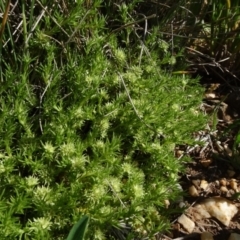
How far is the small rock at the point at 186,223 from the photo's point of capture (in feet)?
6.51

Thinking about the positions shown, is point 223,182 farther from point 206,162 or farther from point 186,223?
point 186,223

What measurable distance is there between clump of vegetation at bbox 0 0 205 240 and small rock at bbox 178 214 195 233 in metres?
0.10

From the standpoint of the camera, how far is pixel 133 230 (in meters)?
1.83

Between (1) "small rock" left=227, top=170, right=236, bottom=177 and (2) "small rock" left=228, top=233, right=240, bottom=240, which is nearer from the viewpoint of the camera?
(2) "small rock" left=228, top=233, right=240, bottom=240

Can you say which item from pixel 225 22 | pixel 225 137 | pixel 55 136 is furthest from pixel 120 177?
pixel 225 22

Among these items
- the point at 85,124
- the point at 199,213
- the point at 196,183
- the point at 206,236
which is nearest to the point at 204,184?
the point at 196,183

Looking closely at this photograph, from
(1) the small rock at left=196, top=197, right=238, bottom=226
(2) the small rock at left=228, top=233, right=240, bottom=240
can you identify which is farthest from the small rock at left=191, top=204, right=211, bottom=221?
(2) the small rock at left=228, top=233, right=240, bottom=240

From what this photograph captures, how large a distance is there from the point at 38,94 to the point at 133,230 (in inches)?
21.6

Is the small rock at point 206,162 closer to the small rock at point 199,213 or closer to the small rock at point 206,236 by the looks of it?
the small rock at point 199,213

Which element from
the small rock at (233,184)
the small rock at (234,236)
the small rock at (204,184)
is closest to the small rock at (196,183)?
the small rock at (204,184)

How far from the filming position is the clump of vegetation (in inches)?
67.1

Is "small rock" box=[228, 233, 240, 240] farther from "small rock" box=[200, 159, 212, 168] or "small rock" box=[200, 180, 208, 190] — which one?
"small rock" box=[200, 159, 212, 168]

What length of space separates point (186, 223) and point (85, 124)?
0.49 metres

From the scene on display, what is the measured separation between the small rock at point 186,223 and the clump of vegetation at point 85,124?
0.10m
